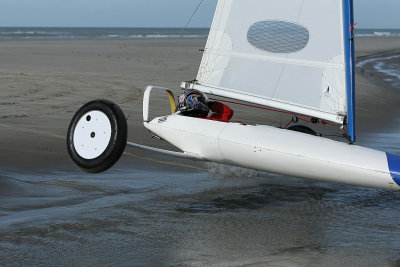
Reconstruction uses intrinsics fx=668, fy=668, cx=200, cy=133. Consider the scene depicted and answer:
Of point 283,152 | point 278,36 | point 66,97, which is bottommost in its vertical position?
point 66,97

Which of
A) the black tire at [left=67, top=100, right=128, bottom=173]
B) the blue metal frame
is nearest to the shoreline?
the black tire at [left=67, top=100, right=128, bottom=173]

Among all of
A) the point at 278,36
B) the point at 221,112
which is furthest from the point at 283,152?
the point at 278,36

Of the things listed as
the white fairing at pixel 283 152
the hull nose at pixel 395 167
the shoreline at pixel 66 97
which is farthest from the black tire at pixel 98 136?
the hull nose at pixel 395 167

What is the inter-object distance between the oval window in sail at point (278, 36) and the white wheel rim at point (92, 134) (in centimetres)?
213

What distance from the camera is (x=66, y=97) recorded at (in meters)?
14.6

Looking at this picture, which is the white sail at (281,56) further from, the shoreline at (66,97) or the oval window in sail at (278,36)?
the shoreline at (66,97)

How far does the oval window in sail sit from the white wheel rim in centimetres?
213

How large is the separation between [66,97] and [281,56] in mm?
7897

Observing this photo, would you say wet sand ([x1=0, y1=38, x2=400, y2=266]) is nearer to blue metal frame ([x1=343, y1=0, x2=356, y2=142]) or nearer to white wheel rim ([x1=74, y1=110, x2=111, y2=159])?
white wheel rim ([x1=74, y1=110, x2=111, y2=159])

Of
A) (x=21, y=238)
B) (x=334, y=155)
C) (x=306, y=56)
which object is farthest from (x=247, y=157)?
(x=21, y=238)

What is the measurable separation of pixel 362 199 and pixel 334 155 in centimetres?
127

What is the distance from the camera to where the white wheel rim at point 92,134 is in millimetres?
6898

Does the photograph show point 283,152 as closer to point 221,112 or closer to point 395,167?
point 395,167

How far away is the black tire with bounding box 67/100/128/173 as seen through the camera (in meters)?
6.81
